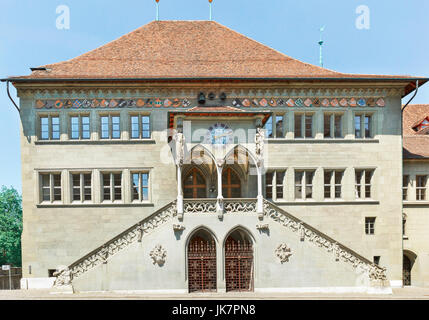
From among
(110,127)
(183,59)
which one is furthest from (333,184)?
(110,127)

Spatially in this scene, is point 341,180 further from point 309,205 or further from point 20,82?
point 20,82

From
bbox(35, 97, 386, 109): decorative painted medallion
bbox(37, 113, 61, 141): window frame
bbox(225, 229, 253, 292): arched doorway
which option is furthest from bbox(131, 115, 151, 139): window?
bbox(225, 229, 253, 292): arched doorway

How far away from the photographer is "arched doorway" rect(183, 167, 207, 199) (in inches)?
1135

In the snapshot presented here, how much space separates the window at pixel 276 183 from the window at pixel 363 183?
4.37 metres

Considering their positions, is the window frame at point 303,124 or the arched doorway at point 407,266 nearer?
the window frame at point 303,124

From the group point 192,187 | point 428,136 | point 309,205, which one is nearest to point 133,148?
point 192,187

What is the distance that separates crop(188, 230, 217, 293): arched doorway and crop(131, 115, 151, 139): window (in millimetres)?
7434

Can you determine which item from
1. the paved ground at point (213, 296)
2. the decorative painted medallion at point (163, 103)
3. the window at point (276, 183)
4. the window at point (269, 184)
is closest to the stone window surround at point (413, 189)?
the decorative painted medallion at point (163, 103)

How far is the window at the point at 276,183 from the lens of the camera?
1128 inches

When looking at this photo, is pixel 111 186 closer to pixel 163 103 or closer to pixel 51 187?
pixel 51 187

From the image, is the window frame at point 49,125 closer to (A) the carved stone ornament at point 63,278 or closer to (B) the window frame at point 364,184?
(A) the carved stone ornament at point 63,278

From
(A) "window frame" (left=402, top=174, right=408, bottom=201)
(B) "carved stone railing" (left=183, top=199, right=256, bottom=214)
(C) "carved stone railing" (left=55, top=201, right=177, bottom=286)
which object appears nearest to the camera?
(C) "carved stone railing" (left=55, top=201, right=177, bottom=286)

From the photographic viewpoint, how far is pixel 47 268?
27.4m

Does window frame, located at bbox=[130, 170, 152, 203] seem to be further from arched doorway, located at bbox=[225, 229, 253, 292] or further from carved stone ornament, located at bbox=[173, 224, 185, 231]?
arched doorway, located at bbox=[225, 229, 253, 292]
